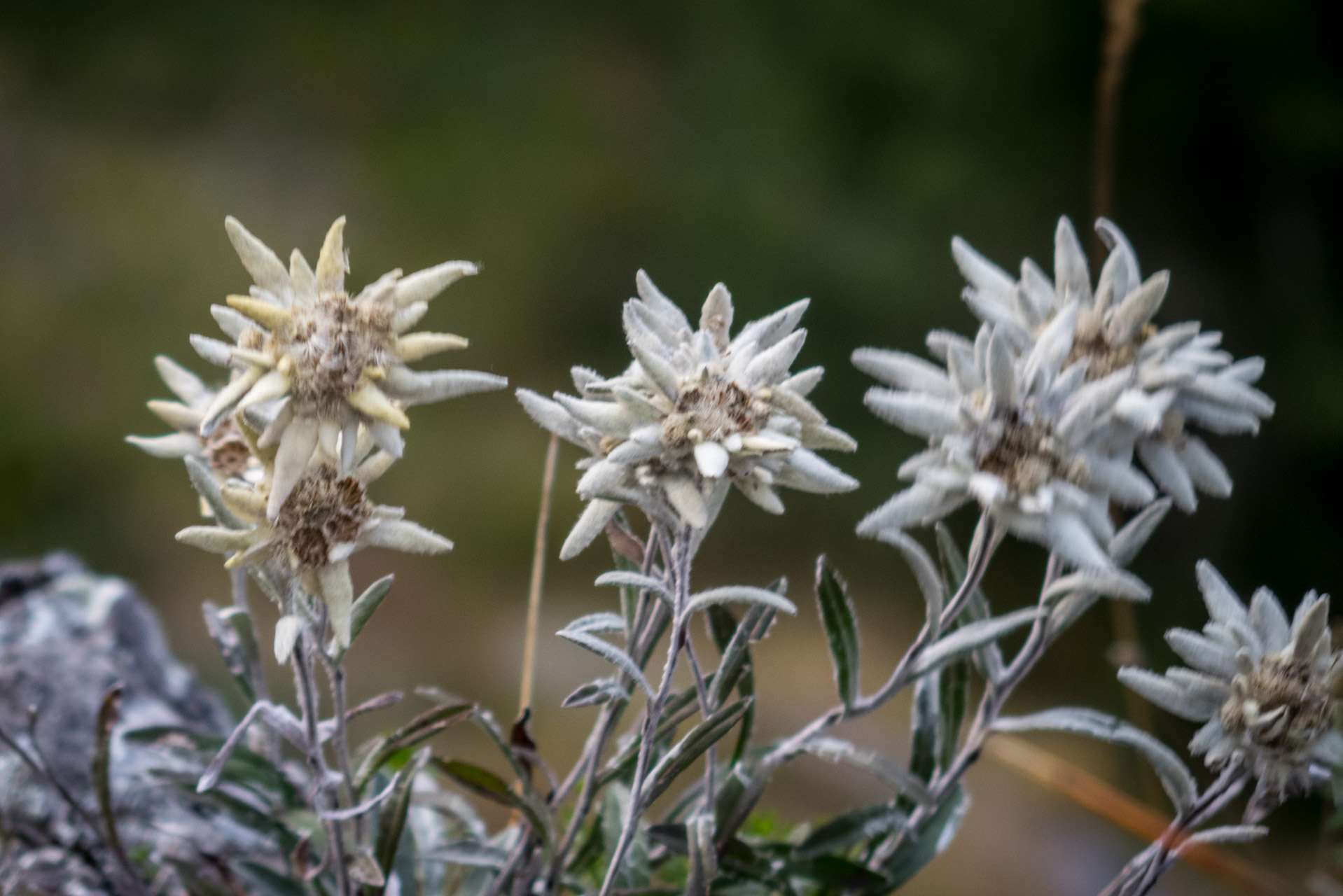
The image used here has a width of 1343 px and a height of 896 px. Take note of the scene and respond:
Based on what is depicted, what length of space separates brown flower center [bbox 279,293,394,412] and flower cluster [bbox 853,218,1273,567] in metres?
0.17

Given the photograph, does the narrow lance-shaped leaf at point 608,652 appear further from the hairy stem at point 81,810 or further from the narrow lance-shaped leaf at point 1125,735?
the hairy stem at point 81,810

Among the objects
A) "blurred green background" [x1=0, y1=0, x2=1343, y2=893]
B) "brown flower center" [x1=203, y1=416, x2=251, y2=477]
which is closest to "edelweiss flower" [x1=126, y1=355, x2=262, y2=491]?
"brown flower center" [x1=203, y1=416, x2=251, y2=477]

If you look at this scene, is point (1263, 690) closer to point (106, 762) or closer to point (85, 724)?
point (106, 762)

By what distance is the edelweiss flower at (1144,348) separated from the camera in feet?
1.19

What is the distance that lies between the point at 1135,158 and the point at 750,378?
1.16 meters

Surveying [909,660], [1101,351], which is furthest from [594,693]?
[1101,351]

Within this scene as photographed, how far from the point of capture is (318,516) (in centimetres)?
34

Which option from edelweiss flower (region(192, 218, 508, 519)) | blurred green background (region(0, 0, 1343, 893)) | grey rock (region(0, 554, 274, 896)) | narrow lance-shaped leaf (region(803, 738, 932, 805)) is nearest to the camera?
edelweiss flower (region(192, 218, 508, 519))

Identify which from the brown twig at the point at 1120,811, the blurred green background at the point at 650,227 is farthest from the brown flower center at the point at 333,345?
the blurred green background at the point at 650,227

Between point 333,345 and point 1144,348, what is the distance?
0.30m

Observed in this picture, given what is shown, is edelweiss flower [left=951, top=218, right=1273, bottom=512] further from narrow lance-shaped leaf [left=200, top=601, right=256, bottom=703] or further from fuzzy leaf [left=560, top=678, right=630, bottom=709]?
narrow lance-shaped leaf [left=200, top=601, right=256, bottom=703]

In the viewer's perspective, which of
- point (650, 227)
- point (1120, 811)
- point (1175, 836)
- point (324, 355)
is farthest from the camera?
point (650, 227)

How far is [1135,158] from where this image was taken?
1267mm

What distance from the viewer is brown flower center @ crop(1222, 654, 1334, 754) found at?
352 mm
